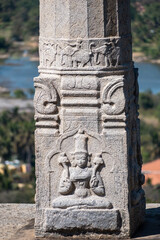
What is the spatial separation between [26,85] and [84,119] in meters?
46.6

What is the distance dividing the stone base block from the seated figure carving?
0.06 metres

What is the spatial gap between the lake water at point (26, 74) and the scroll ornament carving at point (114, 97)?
21.1 m

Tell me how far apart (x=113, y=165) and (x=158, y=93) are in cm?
4443

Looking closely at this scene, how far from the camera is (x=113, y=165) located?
284 inches

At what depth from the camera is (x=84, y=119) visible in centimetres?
718

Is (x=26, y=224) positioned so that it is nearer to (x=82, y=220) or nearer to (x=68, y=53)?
(x=82, y=220)

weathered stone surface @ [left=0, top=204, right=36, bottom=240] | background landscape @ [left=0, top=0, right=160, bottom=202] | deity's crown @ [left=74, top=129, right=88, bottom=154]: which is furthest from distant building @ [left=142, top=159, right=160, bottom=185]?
deity's crown @ [left=74, top=129, right=88, bottom=154]

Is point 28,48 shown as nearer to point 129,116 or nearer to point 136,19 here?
point 136,19

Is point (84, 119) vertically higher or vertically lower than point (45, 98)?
lower

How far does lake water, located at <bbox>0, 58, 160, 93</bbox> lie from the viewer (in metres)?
34.2

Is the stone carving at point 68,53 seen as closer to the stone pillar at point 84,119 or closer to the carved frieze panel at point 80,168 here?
the stone pillar at point 84,119

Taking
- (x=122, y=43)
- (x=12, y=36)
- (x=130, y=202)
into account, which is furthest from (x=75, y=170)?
(x=12, y=36)

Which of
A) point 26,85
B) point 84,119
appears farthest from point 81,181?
point 26,85

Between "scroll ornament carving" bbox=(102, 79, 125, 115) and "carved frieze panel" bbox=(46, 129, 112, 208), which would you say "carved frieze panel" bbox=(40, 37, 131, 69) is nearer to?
"scroll ornament carving" bbox=(102, 79, 125, 115)
